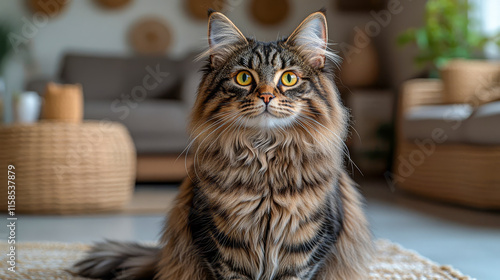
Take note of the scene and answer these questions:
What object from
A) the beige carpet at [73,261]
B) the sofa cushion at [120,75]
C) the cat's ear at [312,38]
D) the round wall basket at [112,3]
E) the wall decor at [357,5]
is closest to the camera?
the cat's ear at [312,38]

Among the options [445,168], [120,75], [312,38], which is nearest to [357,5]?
[120,75]

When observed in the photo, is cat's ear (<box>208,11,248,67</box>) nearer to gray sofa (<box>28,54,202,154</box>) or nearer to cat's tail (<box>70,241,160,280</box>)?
cat's tail (<box>70,241,160,280</box>)

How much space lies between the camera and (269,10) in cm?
564

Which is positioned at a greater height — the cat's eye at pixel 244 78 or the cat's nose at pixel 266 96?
the cat's eye at pixel 244 78

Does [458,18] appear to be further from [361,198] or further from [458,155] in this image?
[361,198]

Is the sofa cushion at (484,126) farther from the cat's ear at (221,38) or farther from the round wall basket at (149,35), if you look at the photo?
the round wall basket at (149,35)

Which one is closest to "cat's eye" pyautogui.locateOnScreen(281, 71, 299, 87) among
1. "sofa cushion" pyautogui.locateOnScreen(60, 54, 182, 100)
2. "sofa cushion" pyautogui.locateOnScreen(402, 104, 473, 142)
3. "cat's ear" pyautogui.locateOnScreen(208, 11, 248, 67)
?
"cat's ear" pyautogui.locateOnScreen(208, 11, 248, 67)

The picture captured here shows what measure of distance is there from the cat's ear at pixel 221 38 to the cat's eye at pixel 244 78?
0.11 metres

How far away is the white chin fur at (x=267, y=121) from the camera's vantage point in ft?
3.60

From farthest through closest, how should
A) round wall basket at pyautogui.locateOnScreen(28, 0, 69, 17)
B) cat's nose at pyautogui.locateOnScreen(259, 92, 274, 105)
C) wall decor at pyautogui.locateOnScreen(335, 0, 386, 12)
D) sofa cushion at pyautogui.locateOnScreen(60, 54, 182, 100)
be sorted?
1. wall decor at pyautogui.locateOnScreen(335, 0, 386, 12)
2. round wall basket at pyautogui.locateOnScreen(28, 0, 69, 17)
3. sofa cushion at pyautogui.locateOnScreen(60, 54, 182, 100)
4. cat's nose at pyautogui.locateOnScreen(259, 92, 274, 105)

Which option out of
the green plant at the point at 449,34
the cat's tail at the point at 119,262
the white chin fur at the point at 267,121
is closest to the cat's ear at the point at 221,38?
the white chin fur at the point at 267,121

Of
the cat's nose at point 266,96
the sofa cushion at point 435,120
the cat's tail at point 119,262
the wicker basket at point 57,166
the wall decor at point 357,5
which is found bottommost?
the wicker basket at point 57,166

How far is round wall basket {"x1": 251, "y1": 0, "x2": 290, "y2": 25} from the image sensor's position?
18.5ft

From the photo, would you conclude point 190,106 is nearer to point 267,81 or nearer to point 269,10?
point 269,10
